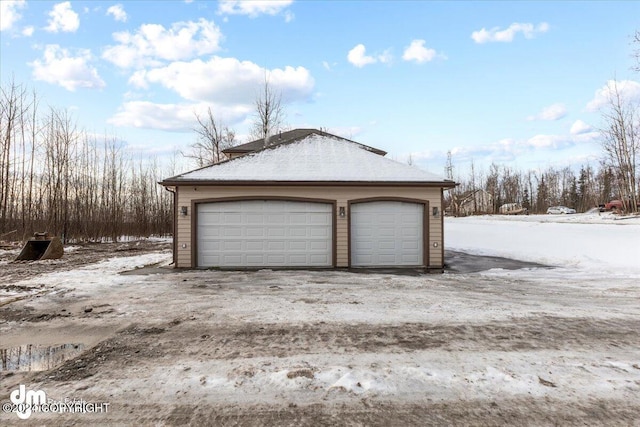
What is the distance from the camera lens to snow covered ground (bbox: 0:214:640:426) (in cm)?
257

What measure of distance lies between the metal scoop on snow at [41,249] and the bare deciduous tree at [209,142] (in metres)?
15.8

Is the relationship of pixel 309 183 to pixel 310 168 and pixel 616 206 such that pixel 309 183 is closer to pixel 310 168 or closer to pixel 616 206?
pixel 310 168

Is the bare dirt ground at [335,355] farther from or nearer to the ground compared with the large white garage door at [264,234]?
nearer to the ground

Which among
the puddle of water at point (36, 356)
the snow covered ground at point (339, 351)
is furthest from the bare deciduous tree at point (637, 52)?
the puddle of water at point (36, 356)

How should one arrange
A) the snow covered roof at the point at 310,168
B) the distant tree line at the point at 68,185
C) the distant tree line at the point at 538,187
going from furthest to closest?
1. the distant tree line at the point at 538,187
2. the distant tree line at the point at 68,185
3. the snow covered roof at the point at 310,168

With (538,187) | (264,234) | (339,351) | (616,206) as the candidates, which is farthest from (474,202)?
(339,351)

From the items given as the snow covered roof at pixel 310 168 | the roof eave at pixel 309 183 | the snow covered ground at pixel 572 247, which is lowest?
the snow covered ground at pixel 572 247

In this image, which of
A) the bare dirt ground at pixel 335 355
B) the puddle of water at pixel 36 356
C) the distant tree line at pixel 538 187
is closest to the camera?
the bare dirt ground at pixel 335 355

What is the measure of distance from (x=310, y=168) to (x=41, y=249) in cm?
1045

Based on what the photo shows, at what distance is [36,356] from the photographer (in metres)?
3.60

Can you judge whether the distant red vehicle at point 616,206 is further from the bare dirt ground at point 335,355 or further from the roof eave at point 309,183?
the bare dirt ground at point 335,355

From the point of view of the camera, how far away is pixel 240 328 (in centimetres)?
447

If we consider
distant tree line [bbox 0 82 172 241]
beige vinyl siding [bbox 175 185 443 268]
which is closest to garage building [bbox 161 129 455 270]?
beige vinyl siding [bbox 175 185 443 268]

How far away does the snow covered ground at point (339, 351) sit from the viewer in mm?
2568
